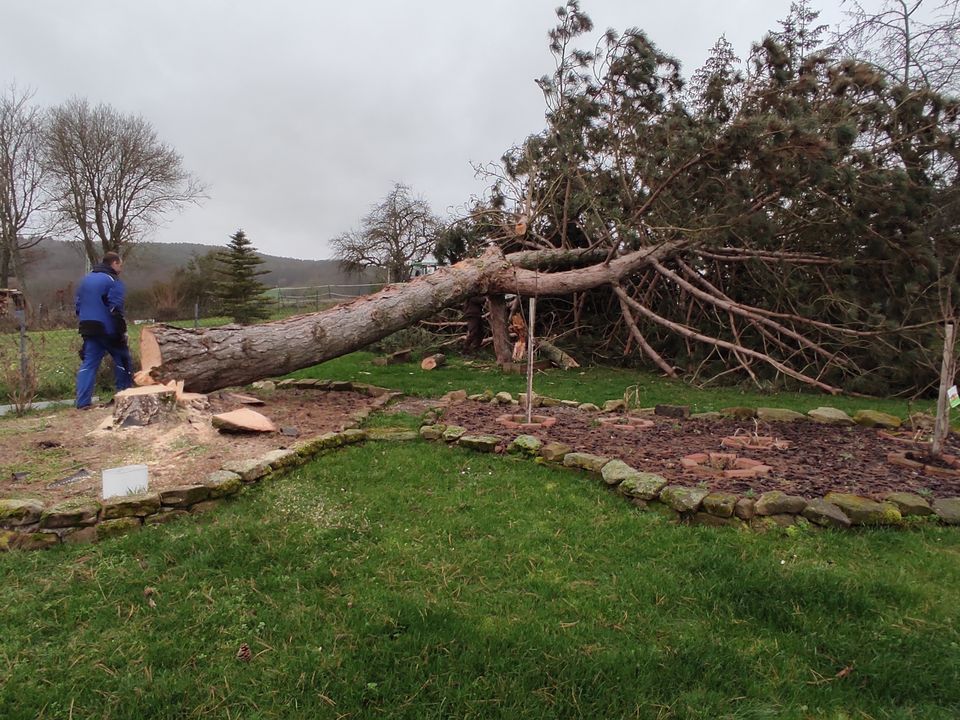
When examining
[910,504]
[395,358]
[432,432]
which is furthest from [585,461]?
[395,358]

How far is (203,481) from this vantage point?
10.8 ft

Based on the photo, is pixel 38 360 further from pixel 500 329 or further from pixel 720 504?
pixel 720 504

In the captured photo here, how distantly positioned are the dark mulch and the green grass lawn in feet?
1.85

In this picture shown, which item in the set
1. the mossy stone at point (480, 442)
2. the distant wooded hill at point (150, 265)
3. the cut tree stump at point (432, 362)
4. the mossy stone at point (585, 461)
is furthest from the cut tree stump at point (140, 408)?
the distant wooded hill at point (150, 265)

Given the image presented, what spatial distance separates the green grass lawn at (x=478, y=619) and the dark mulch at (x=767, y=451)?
56 cm

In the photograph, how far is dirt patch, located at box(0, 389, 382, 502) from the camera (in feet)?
11.1

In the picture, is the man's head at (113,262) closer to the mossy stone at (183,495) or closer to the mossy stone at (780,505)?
the mossy stone at (183,495)

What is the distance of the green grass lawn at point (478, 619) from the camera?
1771 millimetres

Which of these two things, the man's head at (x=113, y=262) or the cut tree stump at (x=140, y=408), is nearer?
the cut tree stump at (x=140, y=408)

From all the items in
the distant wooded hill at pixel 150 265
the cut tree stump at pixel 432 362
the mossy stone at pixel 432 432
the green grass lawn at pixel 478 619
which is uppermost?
the distant wooded hill at pixel 150 265

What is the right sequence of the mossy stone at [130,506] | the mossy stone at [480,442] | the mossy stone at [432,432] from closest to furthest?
the mossy stone at [130,506] → the mossy stone at [480,442] → the mossy stone at [432,432]

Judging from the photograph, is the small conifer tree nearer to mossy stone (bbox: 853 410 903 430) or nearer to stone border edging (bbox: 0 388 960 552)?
stone border edging (bbox: 0 388 960 552)

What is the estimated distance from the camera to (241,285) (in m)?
18.7

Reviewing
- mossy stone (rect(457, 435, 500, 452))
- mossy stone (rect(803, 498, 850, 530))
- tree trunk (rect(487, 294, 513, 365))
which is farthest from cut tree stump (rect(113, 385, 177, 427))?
tree trunk (rect(487, 294, 513, 365))
